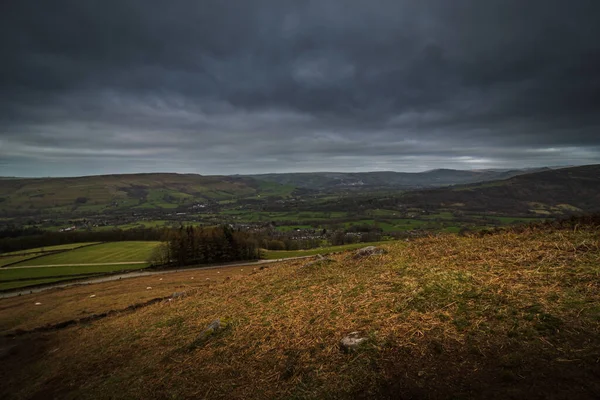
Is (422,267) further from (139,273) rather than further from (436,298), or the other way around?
(139,273)

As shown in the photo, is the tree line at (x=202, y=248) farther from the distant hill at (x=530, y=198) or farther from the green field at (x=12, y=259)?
the distant hill at (x=530, y=198)

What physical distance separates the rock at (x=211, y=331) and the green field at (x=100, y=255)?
235 feet

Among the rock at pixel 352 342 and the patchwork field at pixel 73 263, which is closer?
the rock at pixel 352 342

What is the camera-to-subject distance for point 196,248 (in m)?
63.8

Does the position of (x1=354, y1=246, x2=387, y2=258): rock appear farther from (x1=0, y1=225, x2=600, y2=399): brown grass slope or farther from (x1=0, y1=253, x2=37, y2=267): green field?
(x1=0, y1=253, x2=37, y2=267): green field

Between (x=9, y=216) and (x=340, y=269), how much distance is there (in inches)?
11259

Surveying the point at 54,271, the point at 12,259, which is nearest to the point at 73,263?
the point at 54,271

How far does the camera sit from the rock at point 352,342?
5020mm

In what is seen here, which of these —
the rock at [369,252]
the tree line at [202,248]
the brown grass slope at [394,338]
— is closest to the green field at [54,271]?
the tree line at [202,248]

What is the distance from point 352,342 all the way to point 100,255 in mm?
86827

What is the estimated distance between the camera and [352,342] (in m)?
5.14

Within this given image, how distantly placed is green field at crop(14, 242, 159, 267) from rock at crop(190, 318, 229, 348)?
235 feet

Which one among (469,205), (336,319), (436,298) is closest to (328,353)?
(336,319)

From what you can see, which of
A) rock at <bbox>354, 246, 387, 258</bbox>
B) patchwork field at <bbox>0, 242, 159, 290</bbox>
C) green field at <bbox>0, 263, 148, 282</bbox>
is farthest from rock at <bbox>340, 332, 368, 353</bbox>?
green field at <bbox>0, 263, 148, 282</bbox>
